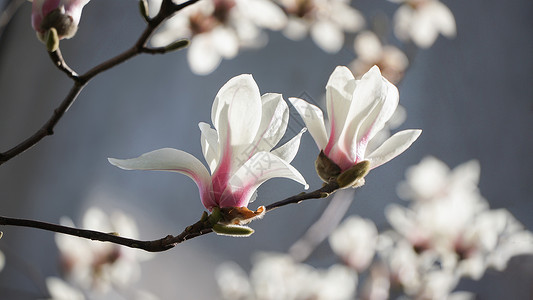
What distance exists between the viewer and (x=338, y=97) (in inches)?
12.3

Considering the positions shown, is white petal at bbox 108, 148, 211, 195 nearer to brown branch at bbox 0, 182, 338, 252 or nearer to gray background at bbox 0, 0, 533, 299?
brown branch at bbox 0, 182, 338, 252

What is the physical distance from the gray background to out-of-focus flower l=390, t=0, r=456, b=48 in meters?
0.02

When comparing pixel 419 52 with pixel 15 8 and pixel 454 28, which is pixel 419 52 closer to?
pixel 454 28

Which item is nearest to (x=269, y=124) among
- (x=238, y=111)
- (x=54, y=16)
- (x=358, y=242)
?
(x=238, y=111)

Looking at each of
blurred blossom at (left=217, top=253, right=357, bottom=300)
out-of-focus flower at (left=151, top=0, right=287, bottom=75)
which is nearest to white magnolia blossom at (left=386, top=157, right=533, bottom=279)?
blurred blossom at (left=217, top=253, right=357, bottom=300)

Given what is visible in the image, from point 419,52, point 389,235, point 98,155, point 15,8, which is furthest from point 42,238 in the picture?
point 419,52

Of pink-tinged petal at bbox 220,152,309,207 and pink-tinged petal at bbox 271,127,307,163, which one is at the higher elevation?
pink-tinged petal at bbox 271,127,307,163

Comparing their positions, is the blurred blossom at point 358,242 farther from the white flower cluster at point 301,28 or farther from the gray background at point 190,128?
the white flower cluster at point 301,28

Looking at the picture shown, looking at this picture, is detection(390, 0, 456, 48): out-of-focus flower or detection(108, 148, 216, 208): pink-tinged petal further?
detection(390, 0, 456, 48): out-of-focus flower

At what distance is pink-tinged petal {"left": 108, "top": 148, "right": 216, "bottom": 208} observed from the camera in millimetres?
270

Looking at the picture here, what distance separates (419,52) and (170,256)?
0.53 meters

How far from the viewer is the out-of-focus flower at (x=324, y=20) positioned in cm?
84

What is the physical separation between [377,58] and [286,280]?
0.39m

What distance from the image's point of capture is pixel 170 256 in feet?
2.74
